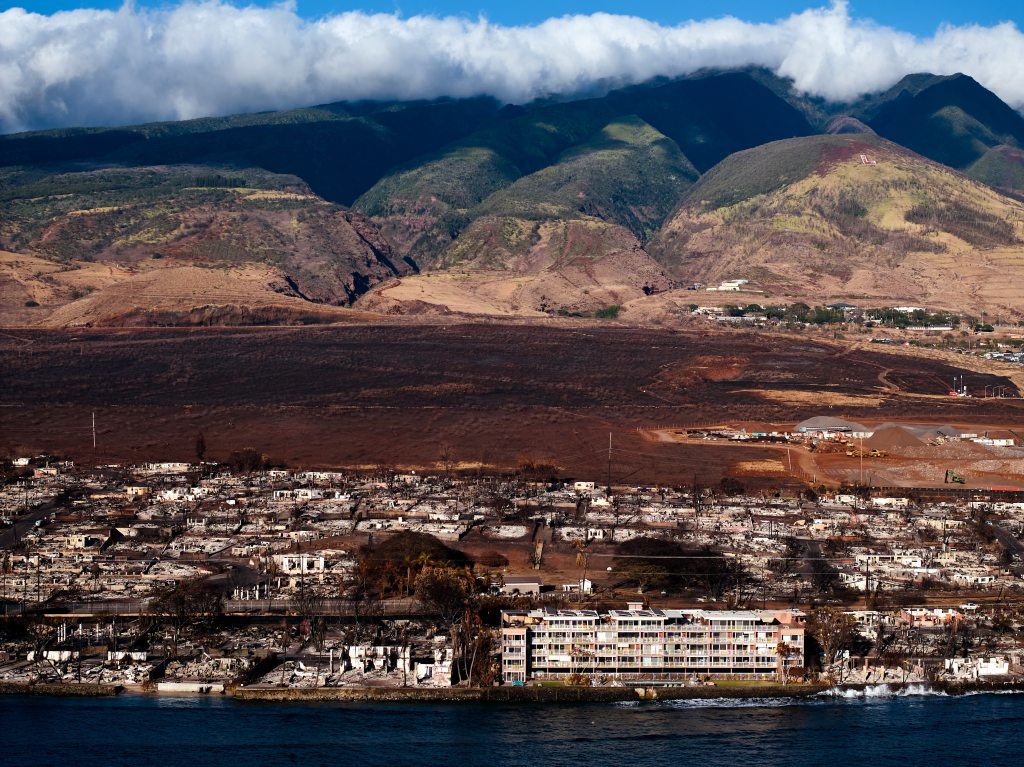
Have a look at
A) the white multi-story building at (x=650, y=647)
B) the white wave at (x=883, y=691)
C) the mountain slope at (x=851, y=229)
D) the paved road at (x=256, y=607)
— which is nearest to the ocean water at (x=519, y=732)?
the white wave at (x=883, y=691)

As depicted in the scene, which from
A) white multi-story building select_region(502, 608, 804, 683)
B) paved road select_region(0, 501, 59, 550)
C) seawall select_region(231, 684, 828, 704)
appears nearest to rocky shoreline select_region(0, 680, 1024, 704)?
seawall select_region(231, 684, 828, 704)

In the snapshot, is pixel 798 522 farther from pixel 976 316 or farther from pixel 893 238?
pixel 893 238

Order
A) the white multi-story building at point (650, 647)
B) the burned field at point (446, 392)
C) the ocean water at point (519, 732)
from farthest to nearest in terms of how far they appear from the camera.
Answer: the burned field at point (446, 392) < the white multi-story building at point (650, 647) < the ocean water at point (519, 732)

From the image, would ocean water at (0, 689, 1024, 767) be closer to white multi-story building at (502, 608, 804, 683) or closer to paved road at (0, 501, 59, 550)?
white multi-story building at (502, 608, 804, 683)

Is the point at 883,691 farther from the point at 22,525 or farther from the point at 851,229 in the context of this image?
the point at 851,229

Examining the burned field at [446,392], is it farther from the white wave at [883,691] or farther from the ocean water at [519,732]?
the ocean water at [519,732]

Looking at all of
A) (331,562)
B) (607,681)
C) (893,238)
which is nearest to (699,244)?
(893,238)
